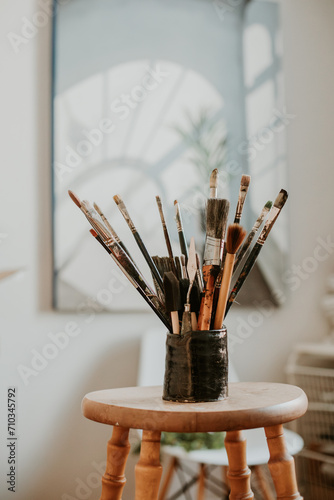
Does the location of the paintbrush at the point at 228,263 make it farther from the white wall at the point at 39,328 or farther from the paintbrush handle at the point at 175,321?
the white wall at the point at 39,328

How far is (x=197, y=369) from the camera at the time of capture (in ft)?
3.05

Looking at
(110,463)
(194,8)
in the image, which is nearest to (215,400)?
(110,463)

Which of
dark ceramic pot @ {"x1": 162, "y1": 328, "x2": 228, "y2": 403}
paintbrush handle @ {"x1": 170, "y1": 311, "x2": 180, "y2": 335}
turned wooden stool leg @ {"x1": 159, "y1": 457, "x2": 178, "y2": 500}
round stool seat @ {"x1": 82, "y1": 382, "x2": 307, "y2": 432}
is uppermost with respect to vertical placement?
paintbrush handle @ {"x1": 170, "y1": 311, "x2": 180, "y2": 335}

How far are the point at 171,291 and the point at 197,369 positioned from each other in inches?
5.6

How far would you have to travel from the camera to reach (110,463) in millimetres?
950

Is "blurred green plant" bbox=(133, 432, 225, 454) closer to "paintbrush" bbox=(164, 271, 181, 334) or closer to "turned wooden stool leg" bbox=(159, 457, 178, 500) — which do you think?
"turned wooden stool leg" bbox=(159, 457, 178, 500)

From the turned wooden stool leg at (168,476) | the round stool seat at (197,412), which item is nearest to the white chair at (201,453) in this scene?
the turned wooden stool leg at (168,476)

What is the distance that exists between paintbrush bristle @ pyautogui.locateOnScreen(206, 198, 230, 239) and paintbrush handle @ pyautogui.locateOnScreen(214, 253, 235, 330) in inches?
2.6

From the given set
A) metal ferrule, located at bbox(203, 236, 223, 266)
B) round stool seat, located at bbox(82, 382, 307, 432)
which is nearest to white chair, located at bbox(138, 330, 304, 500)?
round stool seat, located at bbox(82, 382, 307, 432)

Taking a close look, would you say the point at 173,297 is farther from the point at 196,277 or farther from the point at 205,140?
the point at 205,140

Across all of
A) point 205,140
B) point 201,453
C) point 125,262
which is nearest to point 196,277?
point 125,262

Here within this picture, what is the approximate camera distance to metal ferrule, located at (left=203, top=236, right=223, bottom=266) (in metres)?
0.98

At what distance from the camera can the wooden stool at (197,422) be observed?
2.70 feet

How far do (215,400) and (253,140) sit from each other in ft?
5.01
